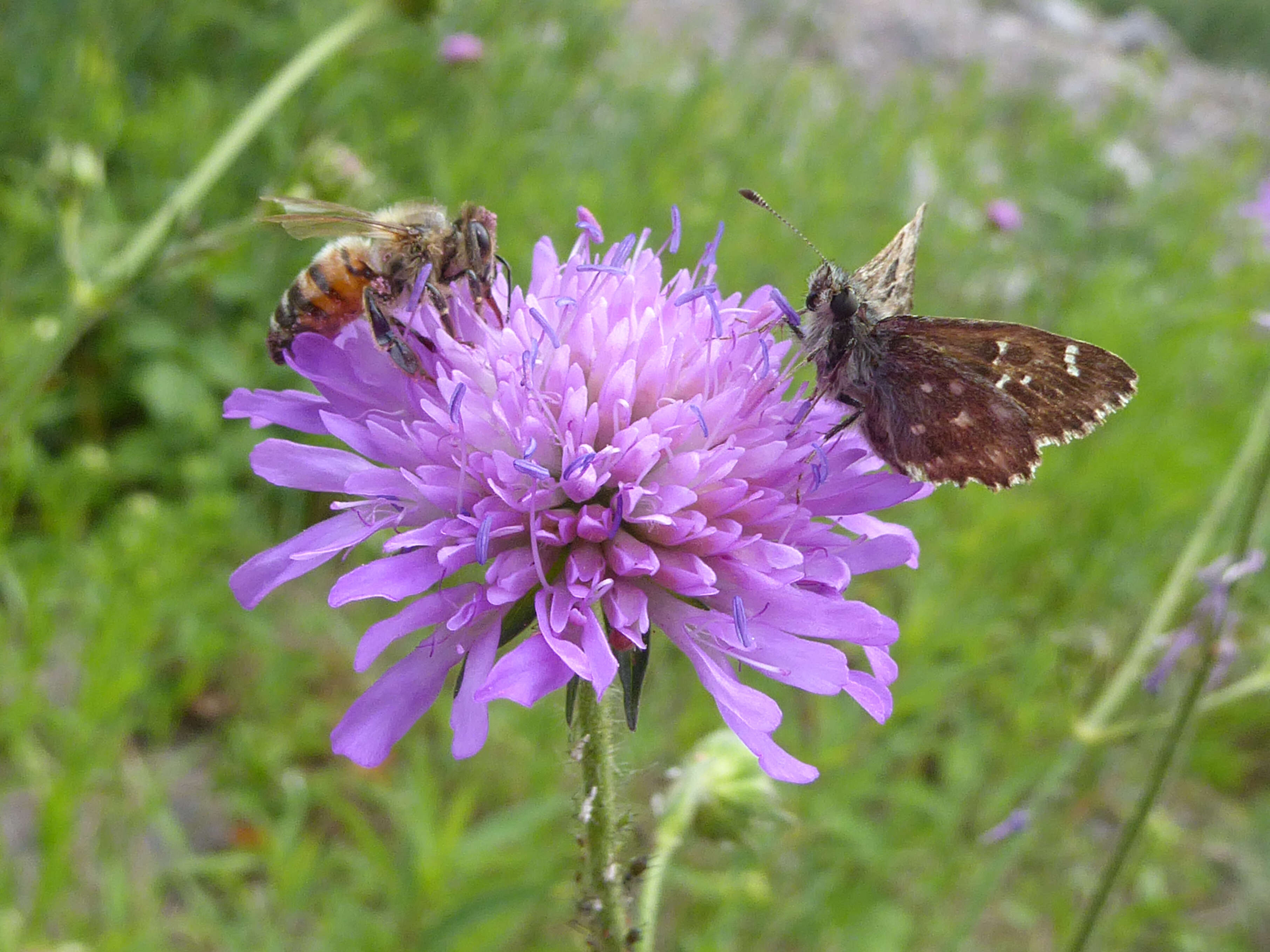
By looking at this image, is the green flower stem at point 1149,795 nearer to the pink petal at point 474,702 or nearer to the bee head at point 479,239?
the pink petal at point 474,702

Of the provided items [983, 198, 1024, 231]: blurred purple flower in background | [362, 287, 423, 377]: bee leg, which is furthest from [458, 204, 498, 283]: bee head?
[983, 198, 1024, 231]: blurred purple flower in background

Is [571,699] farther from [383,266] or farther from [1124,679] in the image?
[1124,679]

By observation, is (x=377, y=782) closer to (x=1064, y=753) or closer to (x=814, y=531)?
(x=1064, y=753)

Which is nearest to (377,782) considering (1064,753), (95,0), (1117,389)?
(1064,753)

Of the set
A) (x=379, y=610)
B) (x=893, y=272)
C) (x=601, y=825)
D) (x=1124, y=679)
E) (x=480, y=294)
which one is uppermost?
(x=893, y=272)

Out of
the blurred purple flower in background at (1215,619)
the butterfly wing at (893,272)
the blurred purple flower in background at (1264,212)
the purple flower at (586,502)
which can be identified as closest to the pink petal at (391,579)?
the purple flower at (586,502)

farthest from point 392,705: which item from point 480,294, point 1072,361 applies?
point 1072,361

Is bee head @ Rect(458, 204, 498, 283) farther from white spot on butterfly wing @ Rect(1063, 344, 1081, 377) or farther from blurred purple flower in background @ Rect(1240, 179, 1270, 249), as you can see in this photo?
blurred purple flower in background @ Rect(1240, 179, 1270, 249)
